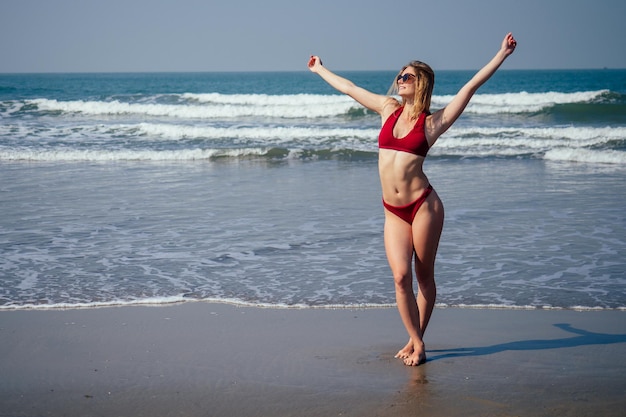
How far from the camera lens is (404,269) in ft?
15.0

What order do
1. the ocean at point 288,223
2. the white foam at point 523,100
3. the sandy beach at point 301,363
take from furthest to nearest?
the white foam at point 523,100 → the ocean at point 288,223 → the sandy beach at point 301,363

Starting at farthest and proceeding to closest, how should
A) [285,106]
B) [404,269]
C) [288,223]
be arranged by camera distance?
[285,106]
[288,223]
[404,269]

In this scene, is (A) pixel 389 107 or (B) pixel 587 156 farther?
(B) pixel 587 156

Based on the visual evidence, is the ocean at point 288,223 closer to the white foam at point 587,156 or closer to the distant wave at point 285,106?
the white foam at point 587,156

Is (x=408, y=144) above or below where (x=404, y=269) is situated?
above

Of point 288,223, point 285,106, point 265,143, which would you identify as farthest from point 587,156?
point 285,106

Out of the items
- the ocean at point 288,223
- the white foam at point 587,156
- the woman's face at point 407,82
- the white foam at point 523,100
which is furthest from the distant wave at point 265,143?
the woman's face at point 407,82

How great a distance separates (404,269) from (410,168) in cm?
62

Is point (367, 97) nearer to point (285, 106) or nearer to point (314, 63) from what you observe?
point (314, 63)

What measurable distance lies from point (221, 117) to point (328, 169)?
1807cm

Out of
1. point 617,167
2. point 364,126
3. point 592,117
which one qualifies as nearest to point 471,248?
point 617,167

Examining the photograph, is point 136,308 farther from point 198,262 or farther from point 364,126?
point 364,126

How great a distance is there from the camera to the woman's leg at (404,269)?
15.1 feet

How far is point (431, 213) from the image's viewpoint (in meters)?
4.58
